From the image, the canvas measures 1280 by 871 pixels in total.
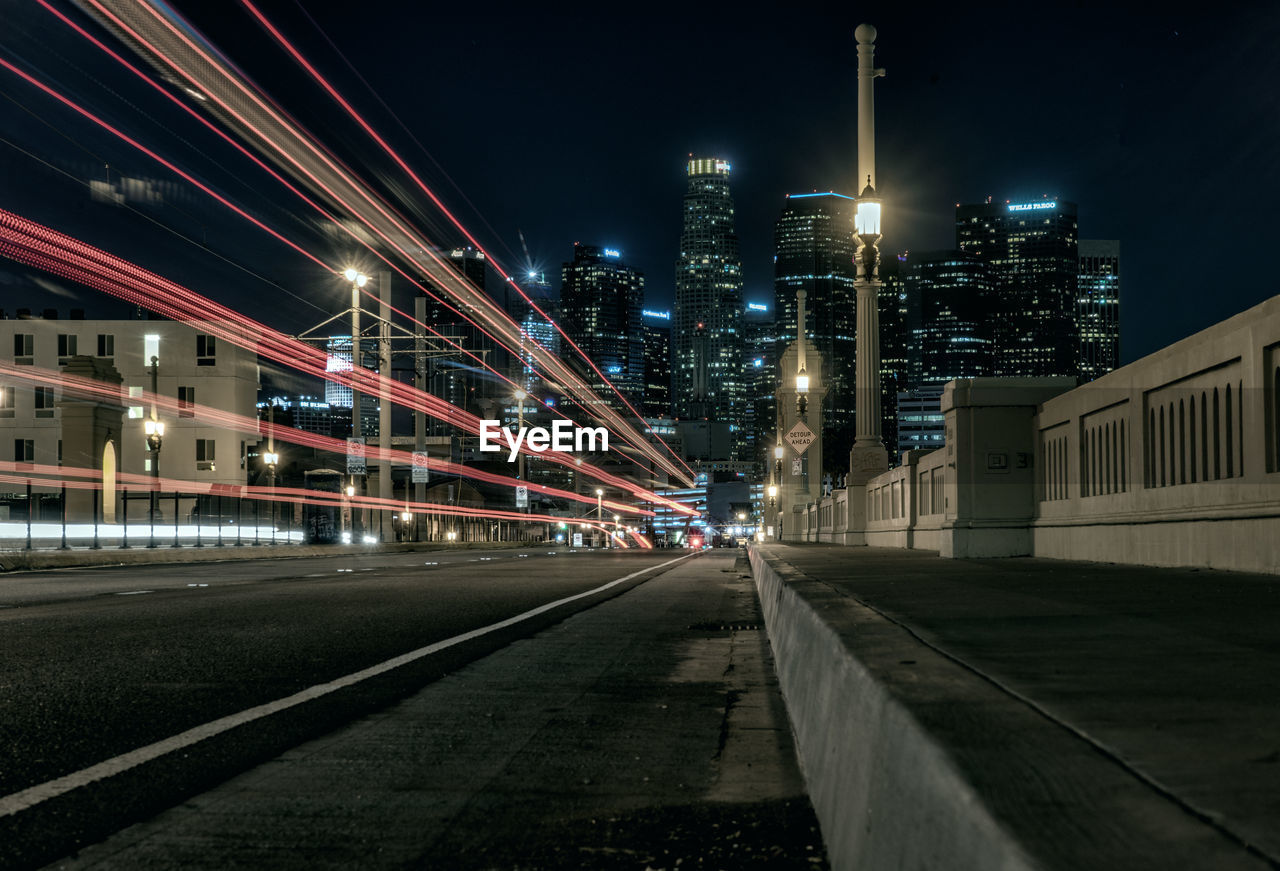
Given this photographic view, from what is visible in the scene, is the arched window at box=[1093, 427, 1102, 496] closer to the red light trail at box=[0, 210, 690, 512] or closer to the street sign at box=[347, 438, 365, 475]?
the street sign at box=[347, 438, 365, 475]

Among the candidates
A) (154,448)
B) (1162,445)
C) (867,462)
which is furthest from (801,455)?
(1162,445)

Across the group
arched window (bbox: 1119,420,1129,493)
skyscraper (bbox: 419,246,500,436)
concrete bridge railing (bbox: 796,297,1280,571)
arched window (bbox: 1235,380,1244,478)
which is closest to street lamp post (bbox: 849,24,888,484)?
concrete bridge railing (bbox: 796,297,1280,571)

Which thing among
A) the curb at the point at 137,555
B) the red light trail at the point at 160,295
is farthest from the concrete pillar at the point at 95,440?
the red light trail at the point at 160,295

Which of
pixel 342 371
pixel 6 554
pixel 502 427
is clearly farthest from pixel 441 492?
pixel 6 554

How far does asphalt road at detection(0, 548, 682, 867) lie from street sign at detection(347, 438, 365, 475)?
1448 inches

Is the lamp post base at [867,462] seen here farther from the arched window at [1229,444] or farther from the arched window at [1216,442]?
the arched window at [1229,444]

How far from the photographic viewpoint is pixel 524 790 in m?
4.54

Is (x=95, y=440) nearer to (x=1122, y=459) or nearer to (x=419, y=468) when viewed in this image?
(x=419, y=468)

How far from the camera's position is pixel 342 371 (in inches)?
2270

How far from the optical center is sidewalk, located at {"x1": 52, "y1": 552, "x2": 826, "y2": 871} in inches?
144

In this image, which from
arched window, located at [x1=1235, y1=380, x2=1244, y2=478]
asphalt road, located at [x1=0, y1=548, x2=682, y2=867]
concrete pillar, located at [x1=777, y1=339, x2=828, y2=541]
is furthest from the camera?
concrete pillar, located at [x1=777, y1=339, x2=828, y2=541]

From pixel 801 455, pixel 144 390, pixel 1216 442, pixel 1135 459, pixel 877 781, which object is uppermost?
pixel 144 390

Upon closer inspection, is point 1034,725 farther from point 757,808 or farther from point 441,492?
point 441,492

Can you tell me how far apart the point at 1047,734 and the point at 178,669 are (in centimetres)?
676
